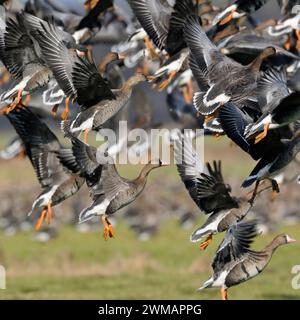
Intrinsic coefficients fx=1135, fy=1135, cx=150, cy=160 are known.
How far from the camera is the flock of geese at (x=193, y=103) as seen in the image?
1027cm

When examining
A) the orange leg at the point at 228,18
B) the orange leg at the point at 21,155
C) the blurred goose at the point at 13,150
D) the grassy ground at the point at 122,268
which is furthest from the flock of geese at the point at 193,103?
the grassy ground at the point at 122,268

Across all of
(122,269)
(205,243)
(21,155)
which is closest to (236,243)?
(205,243)

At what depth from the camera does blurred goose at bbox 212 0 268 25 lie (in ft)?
39.6

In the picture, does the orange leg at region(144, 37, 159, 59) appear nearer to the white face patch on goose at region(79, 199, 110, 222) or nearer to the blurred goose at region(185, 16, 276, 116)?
the blurred goose at region(185, 16, 276, 116)

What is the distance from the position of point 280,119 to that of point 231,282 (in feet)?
7.43

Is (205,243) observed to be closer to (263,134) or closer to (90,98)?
(263,134)

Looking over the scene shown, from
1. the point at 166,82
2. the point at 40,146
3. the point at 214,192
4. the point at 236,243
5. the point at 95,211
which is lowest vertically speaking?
the point at 236,243

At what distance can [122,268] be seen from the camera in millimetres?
19359

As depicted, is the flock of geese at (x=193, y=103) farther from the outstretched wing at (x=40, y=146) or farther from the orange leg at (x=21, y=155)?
the orange leg at (x=21, y=155)

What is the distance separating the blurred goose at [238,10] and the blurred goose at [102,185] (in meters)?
2.22

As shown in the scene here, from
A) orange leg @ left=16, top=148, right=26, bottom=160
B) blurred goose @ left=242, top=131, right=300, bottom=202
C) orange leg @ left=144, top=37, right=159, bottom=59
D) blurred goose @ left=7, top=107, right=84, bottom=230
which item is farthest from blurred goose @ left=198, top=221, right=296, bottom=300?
orange leg @ left=16, top=148, right=26, bottom=160

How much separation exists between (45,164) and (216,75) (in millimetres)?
2386
